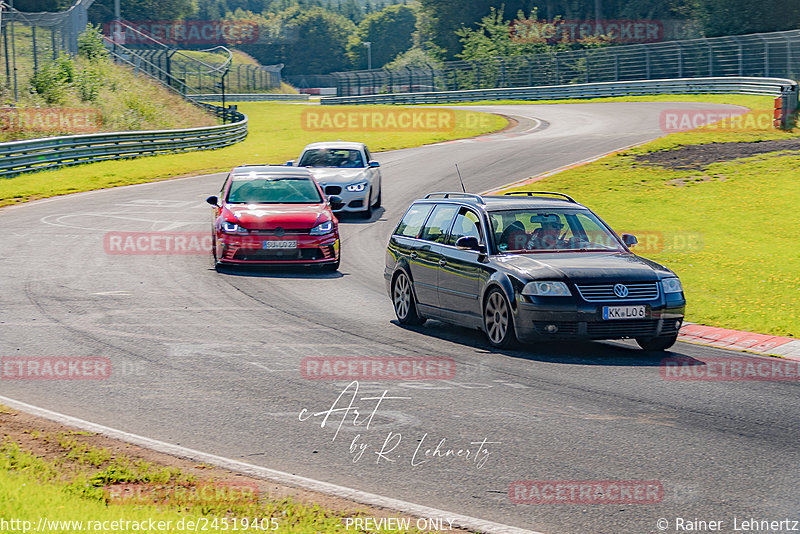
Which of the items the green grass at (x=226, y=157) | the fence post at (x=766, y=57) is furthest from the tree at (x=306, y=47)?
the fence post at (x=766, y=57)

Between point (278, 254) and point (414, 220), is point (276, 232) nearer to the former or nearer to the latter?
point (278, 254)

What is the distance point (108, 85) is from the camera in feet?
159

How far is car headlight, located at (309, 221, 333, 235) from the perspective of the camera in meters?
16.6

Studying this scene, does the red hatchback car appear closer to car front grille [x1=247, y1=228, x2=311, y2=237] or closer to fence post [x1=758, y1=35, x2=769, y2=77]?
car front grille [x1=247, y1=228, x2=311, y2=237]

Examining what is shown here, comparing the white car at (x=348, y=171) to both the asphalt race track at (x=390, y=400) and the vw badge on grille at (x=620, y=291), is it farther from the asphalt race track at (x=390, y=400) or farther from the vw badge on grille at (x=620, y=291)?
the vw badge on grille at (x=620, y=291)

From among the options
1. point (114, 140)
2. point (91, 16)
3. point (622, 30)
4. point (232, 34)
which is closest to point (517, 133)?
point (114, 140)

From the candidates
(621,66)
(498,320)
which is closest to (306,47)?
(621,66)

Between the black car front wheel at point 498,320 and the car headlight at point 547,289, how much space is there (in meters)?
0.33

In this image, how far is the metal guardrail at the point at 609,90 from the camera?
51.2m

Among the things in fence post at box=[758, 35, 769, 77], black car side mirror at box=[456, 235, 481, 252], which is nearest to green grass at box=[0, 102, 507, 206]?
fence post at box=[758, 35, 769, 77]

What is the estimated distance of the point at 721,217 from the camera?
21.3 m

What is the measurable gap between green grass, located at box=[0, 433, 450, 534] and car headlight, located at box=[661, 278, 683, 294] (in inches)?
230

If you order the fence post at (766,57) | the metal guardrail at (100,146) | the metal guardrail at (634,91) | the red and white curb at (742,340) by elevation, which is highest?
the fence post at (766,57)

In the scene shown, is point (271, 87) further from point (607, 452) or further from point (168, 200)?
point (607, 452)
